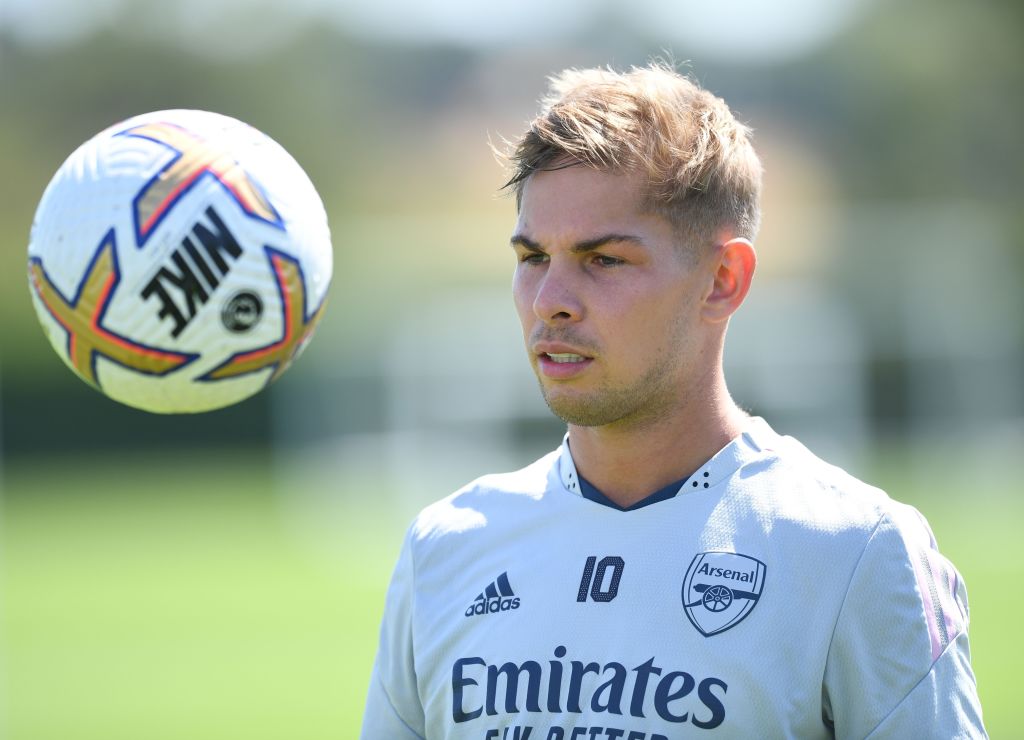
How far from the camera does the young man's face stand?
294 centimetres

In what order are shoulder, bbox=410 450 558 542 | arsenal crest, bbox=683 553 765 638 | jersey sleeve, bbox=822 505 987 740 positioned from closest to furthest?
jersey sleeve, bbox=822 505 987 740
arsenal crest, bbox=683 553 765 638
shoulder, bbox=410 450 558 542

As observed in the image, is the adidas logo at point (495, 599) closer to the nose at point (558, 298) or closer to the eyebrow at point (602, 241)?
the nose at point (558, 298)

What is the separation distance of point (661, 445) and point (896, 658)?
68cm

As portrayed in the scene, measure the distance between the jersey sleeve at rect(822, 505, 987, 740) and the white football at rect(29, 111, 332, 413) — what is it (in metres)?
1.40

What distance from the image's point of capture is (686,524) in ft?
9.64

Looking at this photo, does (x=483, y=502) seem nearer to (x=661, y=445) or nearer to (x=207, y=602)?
(x=661, y=445)

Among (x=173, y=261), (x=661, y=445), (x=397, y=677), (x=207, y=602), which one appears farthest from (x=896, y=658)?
(x=207, y=602)

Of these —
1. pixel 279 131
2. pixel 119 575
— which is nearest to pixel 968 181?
pixel 279 131

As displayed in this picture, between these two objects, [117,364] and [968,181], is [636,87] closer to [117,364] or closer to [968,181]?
[117,364]

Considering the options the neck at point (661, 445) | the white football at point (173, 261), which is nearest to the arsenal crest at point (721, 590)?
the neck at point (661, 445)

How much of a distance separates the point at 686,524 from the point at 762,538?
0.17m

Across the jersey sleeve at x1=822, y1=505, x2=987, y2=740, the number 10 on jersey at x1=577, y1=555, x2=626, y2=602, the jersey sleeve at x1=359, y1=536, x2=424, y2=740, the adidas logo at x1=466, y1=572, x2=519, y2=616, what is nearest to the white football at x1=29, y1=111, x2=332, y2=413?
the jersey sleeve at x1=359, y1=536, x2=424, y2=740

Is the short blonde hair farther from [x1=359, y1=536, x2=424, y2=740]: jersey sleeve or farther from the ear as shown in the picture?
[x1=359, y1=536, x2=424, y2=740]: jersey sleeve

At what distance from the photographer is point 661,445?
9.96 ft
